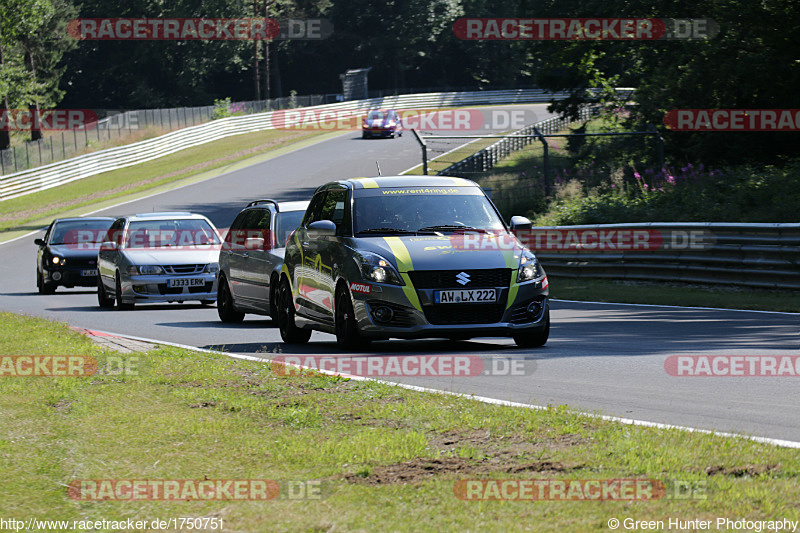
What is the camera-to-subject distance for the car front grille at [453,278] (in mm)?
10984

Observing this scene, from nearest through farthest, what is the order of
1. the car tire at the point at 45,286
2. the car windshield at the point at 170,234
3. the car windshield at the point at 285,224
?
the car windshield at the point at 285,224
the car windshield at the point at 170,234
the car tire at the point at 45,286

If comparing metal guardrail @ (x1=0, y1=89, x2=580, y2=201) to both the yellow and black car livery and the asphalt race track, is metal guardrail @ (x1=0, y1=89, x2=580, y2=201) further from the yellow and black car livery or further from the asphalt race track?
the yellow and black car livery

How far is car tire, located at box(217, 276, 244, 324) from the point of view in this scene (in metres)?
16.6

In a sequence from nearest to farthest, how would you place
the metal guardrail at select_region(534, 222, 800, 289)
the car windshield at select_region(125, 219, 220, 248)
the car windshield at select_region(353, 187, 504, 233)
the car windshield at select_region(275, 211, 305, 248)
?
the car windshield at select_region(353, 187, 504, 233) → the car windshield at select_region(275, 211, 305, 248) → the metal guardrail at select_region(534, 222, 800, 289) → the car windshield at select_region(125, 219, 220, 248)

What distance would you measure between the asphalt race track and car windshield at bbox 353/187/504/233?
126 cm

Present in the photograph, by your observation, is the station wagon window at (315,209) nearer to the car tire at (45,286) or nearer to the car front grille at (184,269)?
the car front grille at (184,269)

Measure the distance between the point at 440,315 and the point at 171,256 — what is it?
9.41 m

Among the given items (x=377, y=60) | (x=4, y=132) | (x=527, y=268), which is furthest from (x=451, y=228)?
(x=377, y=60)

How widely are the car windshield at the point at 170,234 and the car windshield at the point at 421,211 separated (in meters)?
8.53

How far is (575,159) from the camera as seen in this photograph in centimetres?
2753

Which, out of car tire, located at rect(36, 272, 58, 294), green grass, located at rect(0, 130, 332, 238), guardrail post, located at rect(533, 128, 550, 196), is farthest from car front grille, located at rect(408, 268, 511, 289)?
green grass, located at rect(0, 130, 332, 238)

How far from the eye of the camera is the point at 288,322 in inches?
515

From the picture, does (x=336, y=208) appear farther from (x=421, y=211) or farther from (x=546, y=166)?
(x=546, y=166)

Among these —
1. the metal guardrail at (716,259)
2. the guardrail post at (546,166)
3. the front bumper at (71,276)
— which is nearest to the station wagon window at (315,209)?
the metal guardrail at (716,259)
